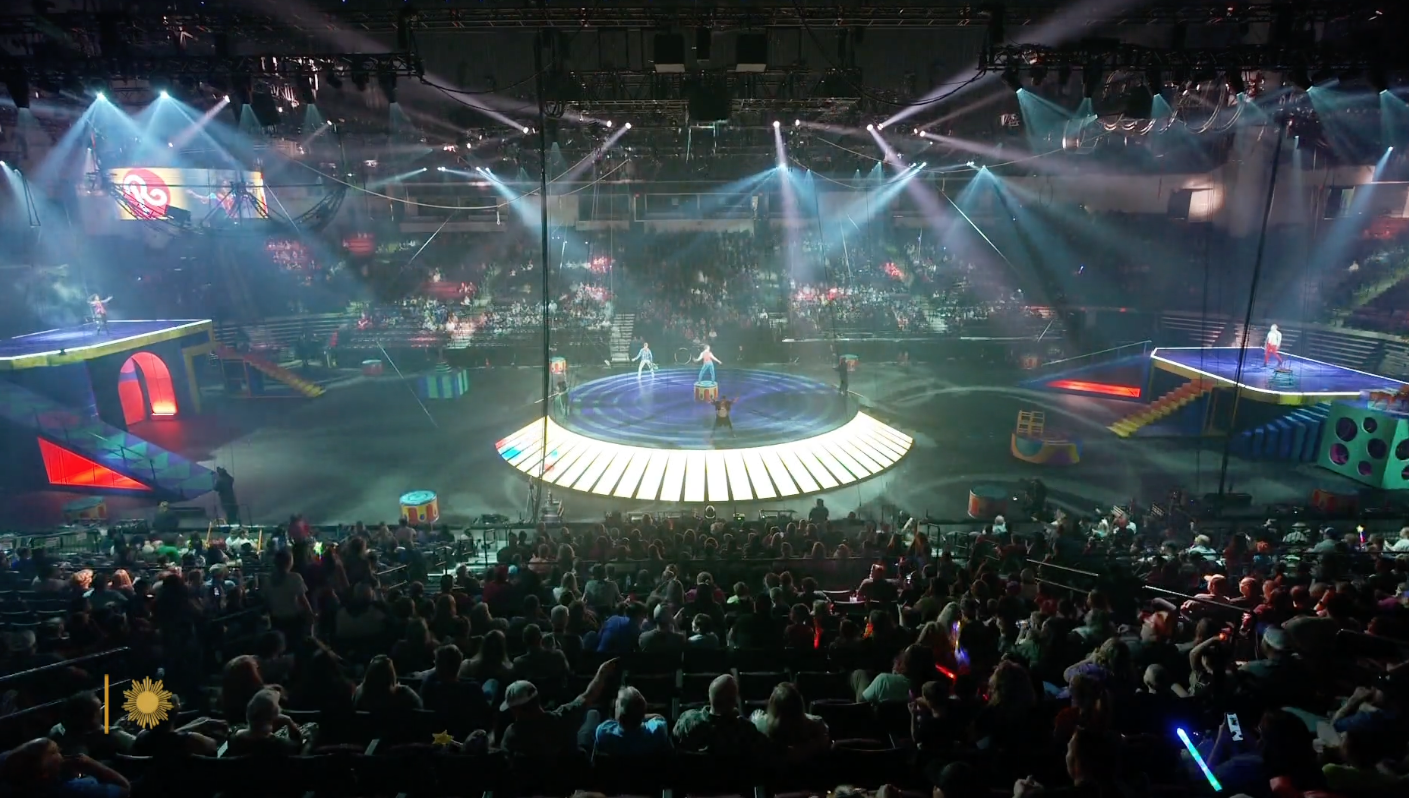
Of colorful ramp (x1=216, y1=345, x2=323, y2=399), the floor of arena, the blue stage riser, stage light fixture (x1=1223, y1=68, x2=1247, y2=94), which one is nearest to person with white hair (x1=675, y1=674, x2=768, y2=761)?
the floor of arena

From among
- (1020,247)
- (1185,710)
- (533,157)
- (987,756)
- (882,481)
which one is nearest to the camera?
(987,756)

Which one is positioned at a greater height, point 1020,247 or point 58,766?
point 1020,247

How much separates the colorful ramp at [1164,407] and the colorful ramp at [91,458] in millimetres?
24533

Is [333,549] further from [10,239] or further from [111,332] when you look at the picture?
[10,239]

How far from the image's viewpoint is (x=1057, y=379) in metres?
26.8

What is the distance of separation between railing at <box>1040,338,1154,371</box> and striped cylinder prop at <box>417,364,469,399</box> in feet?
74.0

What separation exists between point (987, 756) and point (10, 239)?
33.5m

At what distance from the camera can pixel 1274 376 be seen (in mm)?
18906

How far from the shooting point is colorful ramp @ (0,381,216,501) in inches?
656

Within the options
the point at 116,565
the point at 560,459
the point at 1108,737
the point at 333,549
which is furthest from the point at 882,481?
the point at 116,565

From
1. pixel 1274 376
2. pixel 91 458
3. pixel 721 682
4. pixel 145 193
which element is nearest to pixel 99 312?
pixel 91 458

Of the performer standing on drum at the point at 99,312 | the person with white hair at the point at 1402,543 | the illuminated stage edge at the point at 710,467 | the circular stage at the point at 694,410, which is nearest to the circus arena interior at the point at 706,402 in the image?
the illuminated stage edge at the point at 710,467

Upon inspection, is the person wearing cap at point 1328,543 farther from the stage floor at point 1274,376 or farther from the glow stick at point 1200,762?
the stage floor at point 1274,376

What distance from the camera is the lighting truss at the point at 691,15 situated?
1172cm
